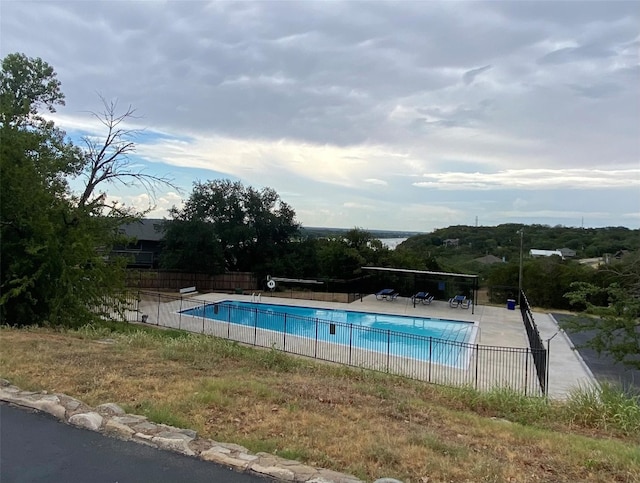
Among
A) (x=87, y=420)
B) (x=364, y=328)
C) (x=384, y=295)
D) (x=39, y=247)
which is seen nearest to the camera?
(x=87, y=420)

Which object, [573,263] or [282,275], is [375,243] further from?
[573,263]

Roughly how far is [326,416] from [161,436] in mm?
1516

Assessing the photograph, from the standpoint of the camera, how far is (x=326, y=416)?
4574 mm

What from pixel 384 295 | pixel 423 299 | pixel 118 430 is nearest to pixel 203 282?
pixel 384 295

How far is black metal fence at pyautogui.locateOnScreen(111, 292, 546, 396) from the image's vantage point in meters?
11.0

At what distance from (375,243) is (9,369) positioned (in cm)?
2741

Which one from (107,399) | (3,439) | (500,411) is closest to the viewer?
(3,439)

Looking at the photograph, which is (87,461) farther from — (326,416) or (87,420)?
(326,416)

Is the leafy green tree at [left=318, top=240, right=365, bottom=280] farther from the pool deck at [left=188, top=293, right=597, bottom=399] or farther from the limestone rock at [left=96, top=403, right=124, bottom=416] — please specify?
the limestone rock at [left=96, top=403, right=124, bottom=416]

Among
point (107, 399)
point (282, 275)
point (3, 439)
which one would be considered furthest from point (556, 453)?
point (282, 275)

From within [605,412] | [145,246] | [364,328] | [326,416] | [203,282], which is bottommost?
[203,282]

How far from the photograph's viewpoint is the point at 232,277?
94.9ft

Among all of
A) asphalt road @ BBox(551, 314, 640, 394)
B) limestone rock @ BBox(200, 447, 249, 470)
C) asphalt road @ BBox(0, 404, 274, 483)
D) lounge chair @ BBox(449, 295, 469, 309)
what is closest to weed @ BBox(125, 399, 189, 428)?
asphalt road @ BBox(0, 404, 274, 483)

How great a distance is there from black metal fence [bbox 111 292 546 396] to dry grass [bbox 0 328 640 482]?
10.6ft
